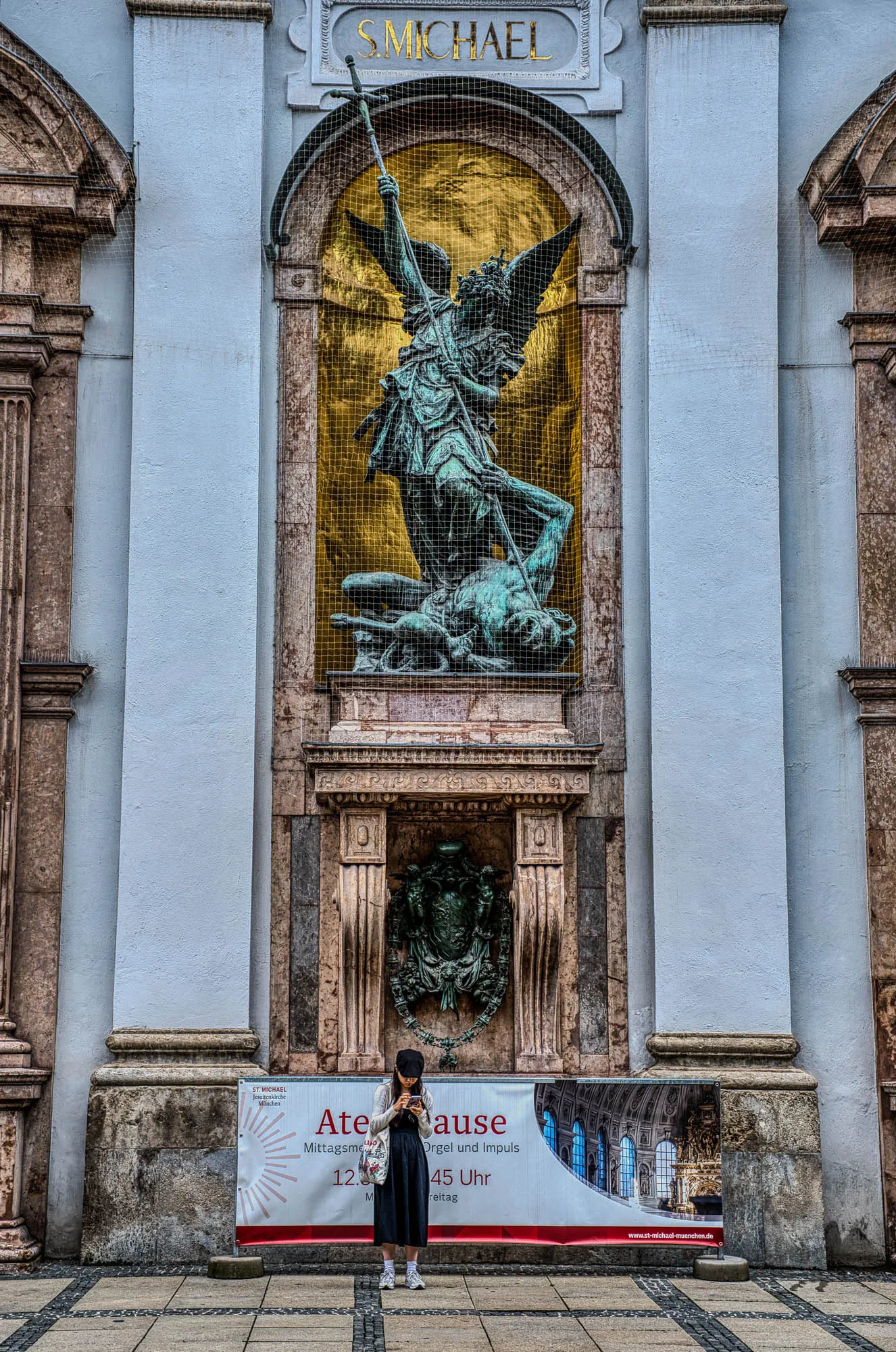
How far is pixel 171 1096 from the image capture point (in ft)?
37.4

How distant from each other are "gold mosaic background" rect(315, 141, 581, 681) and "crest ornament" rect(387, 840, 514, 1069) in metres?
1.68

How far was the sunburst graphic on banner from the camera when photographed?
10461 millimetres

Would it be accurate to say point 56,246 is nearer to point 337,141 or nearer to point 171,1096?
point 337,141

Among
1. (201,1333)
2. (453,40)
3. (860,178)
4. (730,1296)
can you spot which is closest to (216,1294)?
(201,1333)

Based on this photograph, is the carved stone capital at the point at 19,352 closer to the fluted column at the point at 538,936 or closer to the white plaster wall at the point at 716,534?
the white plaster wall at the point at 716,534

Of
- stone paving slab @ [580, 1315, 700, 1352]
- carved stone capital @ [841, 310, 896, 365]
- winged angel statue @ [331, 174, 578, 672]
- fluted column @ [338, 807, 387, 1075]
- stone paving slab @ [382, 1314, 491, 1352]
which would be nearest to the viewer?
stone paving slab @ [382, 1314, 491, 1352]

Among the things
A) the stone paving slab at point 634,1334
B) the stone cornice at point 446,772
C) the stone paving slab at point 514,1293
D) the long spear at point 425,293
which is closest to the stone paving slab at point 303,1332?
the stone paving slab at point 514,1293

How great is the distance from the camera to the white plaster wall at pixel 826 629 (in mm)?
11891

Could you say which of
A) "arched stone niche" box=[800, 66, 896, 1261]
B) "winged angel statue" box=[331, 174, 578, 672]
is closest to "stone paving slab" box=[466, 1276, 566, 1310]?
"arched stone niche" box=[800, 66, 896, 1261]

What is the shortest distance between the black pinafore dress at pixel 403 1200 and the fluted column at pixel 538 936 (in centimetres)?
184

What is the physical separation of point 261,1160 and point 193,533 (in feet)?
14.5

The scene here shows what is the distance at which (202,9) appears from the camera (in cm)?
1252

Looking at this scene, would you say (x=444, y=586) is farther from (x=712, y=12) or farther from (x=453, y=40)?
(x=712, y=12)

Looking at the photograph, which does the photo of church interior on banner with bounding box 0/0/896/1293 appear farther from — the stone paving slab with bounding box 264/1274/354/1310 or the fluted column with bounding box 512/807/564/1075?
the stone paving slab with bounding box 264/1274/354/1310
